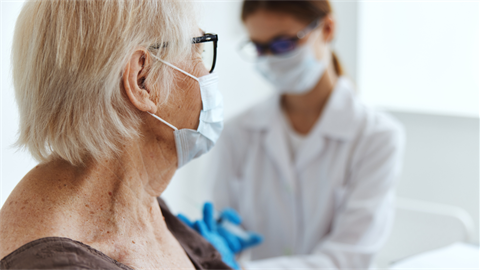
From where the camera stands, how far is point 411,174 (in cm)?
259

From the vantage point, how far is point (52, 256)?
1.95 feet

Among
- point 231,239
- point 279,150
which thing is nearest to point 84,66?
point 231,239

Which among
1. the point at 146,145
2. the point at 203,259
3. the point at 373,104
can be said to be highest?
the point at 146,145

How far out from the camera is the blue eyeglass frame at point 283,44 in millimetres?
1540

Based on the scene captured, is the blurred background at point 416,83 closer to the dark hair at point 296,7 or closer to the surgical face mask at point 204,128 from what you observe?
the dark hair at point 296,7

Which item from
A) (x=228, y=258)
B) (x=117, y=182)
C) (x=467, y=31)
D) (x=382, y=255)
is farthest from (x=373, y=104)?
(x=117, y=182)

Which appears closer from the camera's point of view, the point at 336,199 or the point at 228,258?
the point at 228,258

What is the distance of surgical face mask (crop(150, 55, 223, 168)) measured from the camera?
820mm

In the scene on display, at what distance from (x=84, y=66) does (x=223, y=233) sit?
0.81 metres

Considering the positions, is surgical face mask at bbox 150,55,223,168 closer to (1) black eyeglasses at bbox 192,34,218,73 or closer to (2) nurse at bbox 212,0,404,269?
(1) black eyeglasses at bbox 192,34,218,73

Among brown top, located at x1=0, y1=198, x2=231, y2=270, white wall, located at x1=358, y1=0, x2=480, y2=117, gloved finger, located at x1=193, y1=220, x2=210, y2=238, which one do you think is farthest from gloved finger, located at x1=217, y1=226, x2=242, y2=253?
white wall, located at x1=358, y1=0, x2=480, y2=117

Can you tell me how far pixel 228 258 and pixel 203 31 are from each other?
63 cm

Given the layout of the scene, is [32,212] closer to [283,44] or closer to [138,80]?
[138,80]

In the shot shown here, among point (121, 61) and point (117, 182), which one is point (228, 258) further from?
point (121, 61)
